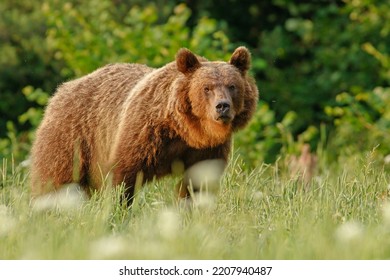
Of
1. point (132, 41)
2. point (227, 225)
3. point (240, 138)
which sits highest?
point (227, 225)

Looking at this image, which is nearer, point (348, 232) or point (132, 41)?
point (348, 232)

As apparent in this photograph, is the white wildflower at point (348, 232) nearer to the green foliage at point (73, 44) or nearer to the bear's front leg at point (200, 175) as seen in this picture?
the bear's front leg at point (200, 175)

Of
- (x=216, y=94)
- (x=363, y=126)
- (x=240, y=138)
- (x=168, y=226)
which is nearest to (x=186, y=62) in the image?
(x=216, y=94)

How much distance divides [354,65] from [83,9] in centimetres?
481

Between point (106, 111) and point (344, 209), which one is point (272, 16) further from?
point (344, 209)

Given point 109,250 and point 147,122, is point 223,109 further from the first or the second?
point 109,250

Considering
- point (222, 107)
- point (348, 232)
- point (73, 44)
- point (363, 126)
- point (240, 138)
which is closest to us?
point (348, 232)

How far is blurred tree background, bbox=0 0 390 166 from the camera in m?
11.7

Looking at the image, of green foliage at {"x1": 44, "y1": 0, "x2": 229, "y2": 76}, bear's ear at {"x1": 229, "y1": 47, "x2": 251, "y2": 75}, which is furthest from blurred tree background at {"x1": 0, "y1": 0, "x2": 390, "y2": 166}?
bear's ear at {"x1": 229, "y1": 47, "x2": 251, "y2": 75}

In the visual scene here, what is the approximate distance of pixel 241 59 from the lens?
22.3 feet

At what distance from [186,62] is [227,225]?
179 centimetres

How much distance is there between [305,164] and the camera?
9117mm

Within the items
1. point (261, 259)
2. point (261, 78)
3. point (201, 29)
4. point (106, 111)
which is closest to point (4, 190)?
point (106, 111)

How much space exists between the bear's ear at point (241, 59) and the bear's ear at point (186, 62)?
264mm
